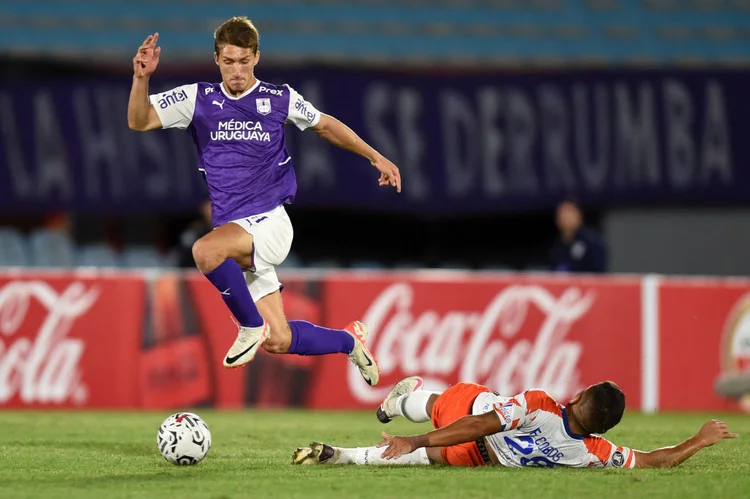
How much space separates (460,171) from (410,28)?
189cm

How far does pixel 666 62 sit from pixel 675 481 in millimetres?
8955

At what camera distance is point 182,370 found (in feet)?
37.8

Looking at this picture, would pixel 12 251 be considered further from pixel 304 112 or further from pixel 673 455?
pixel 673 455

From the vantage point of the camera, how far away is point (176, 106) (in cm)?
714

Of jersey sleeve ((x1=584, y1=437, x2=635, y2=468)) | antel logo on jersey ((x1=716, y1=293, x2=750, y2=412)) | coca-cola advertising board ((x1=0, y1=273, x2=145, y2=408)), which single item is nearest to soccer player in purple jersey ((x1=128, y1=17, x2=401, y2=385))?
jersey sleeve ((x1=584, y1=437, x2=635, y2=468))

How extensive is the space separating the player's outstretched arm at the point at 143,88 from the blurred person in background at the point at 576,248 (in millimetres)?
6109

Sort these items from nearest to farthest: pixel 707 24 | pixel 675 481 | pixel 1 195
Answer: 1. pixel 675 481
2. pixel 1 195
3. pixel 707 24

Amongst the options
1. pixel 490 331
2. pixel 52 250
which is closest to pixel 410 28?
pixel 490 331

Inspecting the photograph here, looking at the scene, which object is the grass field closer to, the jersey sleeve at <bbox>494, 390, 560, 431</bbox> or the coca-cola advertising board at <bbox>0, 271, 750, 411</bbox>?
the jersey sleeve at <bbox>494, 390, 560, 431</bbox>

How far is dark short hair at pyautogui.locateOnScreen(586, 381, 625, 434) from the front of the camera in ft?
20.3

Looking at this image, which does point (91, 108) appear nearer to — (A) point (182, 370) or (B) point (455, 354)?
(A) point (182, 370)

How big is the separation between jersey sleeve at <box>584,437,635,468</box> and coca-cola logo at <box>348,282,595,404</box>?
16.3 feet

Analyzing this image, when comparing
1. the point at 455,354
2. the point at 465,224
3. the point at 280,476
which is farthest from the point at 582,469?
the point at 465,224

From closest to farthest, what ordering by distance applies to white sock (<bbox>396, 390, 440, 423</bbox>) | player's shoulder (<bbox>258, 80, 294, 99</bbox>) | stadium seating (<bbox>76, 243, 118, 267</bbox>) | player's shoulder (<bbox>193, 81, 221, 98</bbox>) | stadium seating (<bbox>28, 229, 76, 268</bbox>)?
white sock (<bbox>396, 390, 440, 423</bbox>)
player's shoulder (<bbox>193, 81, 221, 98</bbox>)
player's shoulder (<bbox>258, 80, 294, 99</bbox>)
stadium seating (<bbox>28, 229, 76, 268</bbox>)
stadium seating (<bbox>76, 243, 118, 267</bbox>)
